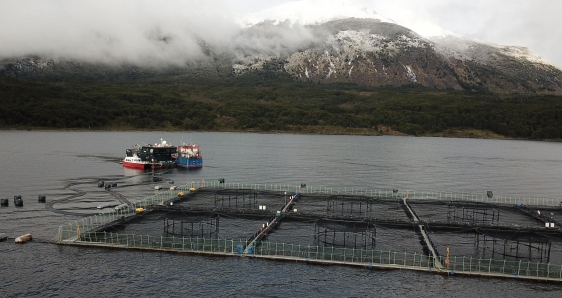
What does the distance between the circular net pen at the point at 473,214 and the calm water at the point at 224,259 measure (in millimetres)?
26759

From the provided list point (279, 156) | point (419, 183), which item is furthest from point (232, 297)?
point (279, 156)

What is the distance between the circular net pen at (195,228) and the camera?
5976 cm

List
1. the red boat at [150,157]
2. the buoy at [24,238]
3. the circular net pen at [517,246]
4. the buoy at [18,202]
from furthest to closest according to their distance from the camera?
the red boat at [150,157], the buoy at [18,202], the buoy at [24,238], the circular net pen at [517,246]

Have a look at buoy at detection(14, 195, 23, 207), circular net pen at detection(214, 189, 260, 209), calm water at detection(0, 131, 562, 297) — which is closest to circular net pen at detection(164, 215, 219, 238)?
calm water at detection(0, 131, 562, 297)

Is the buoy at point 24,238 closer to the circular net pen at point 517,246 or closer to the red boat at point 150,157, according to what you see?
the circular net pen at point 517,246

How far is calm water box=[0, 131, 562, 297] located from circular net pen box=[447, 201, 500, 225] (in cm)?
2676

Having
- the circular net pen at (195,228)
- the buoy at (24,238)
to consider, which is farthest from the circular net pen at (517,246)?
the buoy at (24,238)

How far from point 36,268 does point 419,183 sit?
93938mm

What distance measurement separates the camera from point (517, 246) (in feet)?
174

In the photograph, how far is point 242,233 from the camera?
61.6 metres

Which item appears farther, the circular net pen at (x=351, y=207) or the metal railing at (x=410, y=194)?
the metal railing at (x=410, y=194)

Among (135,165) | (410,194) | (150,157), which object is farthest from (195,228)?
(150,157)

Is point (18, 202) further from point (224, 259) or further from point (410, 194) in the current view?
point (410, 194)

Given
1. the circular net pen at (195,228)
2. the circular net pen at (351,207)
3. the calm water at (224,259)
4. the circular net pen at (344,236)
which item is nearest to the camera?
the calm water at (224,259)
